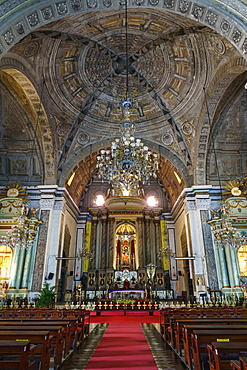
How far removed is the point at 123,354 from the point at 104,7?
8317 mm

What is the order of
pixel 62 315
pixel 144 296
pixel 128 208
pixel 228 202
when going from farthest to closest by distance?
1. pixel 128 208
2. pixel 144 296
3. pixel 228 202
4. pixel 62 315

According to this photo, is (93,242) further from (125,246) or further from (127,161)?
(127,161)

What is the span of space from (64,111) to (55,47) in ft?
11.1

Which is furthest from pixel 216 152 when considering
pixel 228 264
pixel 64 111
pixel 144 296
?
pixel 144 296

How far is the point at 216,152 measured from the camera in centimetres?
1512

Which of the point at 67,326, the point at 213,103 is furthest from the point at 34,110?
the point at 67,326

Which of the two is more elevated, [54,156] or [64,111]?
[64,111]

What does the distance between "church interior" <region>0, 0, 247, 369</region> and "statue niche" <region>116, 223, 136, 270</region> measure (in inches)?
78.4

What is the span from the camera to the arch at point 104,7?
635 cm

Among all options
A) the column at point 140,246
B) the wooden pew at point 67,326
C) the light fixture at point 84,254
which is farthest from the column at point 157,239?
the wooden pew at point 67,326

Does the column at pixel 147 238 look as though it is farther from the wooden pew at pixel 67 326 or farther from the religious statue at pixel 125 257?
the wooden pew at pixel 67 326

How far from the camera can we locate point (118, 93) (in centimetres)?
1483

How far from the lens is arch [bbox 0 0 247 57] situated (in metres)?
6.35

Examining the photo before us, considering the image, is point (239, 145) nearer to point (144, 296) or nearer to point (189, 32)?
point (189, 32)
